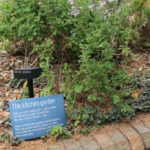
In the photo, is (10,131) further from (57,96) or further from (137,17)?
(137,17)

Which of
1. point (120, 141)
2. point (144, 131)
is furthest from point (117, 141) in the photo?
point (144, 131)

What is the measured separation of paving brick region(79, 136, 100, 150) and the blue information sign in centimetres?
24

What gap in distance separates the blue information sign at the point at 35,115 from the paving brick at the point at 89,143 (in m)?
0.24

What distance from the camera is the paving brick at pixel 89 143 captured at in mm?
2842

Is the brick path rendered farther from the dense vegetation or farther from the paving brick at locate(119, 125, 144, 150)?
the dense vegetation

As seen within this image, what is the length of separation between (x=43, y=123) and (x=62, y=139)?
179 mm

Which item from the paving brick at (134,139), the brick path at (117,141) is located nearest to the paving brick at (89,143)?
the brick path at (117,141)

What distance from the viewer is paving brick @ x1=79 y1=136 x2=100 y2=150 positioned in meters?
2.84

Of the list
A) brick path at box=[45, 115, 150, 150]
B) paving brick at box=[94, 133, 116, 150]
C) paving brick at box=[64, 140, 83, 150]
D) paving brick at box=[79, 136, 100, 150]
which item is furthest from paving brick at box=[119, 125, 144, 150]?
paving brick at box=[64, 140, 83, 150]

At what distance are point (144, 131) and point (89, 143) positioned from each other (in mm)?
432

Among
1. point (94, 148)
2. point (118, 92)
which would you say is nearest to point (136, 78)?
point (118, 92)

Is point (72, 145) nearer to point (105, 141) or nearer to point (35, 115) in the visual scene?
point (105, 141)

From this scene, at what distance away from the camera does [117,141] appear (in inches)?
114

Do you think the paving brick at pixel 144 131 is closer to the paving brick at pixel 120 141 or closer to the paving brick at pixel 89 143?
the paving brick at pixel 120 141
